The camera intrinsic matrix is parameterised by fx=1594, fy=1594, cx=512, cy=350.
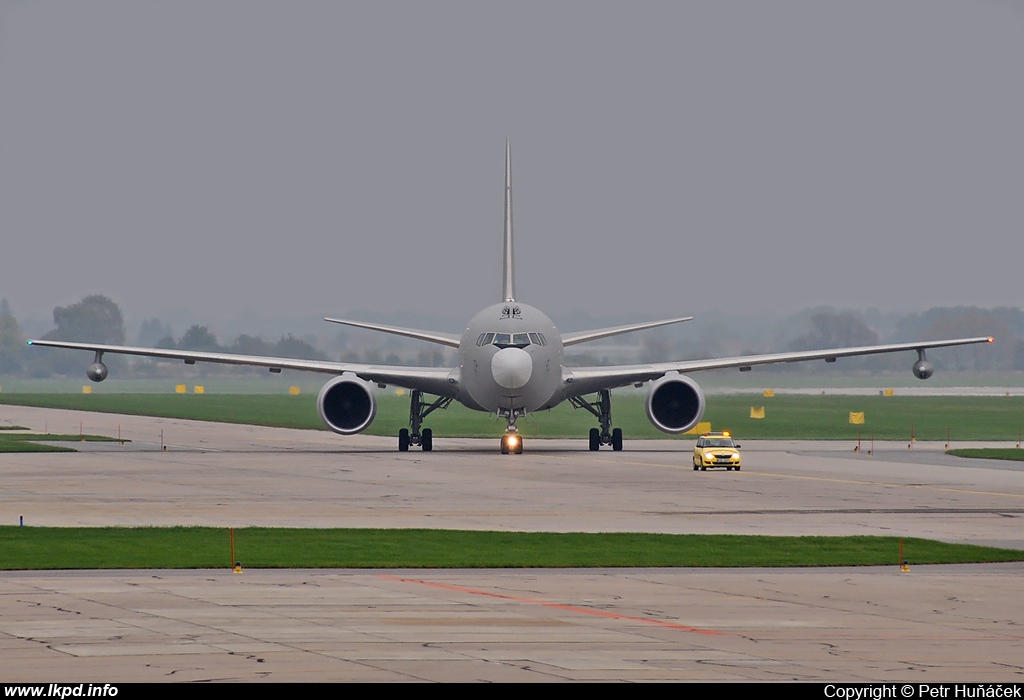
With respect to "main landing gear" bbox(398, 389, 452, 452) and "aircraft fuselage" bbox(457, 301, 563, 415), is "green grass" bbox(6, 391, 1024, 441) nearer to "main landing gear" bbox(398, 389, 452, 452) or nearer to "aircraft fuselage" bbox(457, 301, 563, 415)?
"main landing gear" bbox(398, 389, 452, 452)

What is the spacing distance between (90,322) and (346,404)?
114 meters

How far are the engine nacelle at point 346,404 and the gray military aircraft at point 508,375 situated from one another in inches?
1.4

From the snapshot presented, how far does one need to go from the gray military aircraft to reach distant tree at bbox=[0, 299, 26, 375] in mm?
114459

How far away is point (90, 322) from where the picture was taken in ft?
536

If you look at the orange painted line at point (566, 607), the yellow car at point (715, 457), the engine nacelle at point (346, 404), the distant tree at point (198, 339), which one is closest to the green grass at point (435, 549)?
the orange painted line at point (566, 607)

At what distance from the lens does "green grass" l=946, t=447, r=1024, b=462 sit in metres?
55.4

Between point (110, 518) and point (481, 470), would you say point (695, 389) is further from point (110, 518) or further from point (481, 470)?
point (110, 518)

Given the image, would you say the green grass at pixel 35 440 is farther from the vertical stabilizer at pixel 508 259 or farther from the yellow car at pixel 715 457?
the yellow car at pixel 715 457

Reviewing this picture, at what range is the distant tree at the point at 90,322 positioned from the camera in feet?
522

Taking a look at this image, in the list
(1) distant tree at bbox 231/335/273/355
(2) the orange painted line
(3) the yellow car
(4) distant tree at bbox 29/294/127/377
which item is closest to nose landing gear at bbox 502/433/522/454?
(3) the yellow car

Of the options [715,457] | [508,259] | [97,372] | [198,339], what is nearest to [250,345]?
[198,339]

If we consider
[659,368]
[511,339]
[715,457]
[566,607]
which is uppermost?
[511,339]

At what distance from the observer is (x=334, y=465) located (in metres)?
50.0

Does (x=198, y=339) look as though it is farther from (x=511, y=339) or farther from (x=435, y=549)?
(x=435, y=549)
